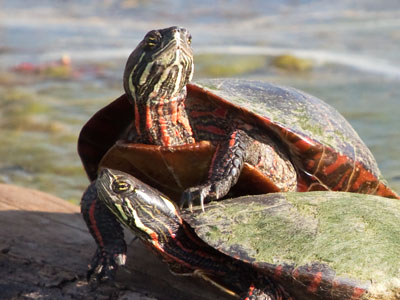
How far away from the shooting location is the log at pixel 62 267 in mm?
3223

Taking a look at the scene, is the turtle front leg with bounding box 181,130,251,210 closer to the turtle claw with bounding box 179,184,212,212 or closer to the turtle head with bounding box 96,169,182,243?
the turtle claw with bounding box 179,184,212,212

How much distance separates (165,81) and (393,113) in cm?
502

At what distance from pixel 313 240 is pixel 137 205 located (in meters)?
0.81

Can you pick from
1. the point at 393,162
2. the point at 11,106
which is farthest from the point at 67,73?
the point at 393,162

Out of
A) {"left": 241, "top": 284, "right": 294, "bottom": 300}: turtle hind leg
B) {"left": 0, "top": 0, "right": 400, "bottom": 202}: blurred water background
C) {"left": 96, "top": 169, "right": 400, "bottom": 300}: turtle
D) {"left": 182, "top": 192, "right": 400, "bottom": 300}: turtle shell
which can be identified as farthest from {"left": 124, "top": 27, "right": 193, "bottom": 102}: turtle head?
{"left": 0, "top": 0, "right": 400, "bottom": 202}: blurred water background

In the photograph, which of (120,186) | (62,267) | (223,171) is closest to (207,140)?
(223,171)

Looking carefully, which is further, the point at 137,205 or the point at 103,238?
the point at 103,238

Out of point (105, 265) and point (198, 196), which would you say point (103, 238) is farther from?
point (198, 196)

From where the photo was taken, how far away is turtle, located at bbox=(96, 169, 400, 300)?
8.67 feet

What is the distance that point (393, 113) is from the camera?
298 inches

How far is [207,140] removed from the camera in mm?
3539

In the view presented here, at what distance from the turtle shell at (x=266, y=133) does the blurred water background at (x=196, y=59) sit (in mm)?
1848

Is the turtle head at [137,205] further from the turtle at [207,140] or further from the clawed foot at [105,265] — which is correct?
the clawed foot at [105,265]

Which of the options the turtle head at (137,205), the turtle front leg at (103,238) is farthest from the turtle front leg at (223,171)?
the turtle front leg at (103,238)
